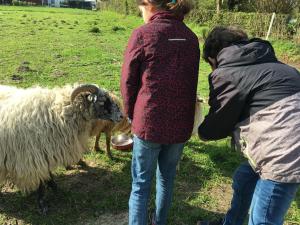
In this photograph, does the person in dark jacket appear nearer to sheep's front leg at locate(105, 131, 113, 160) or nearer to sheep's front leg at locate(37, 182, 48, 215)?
sheep's front leg at locate(37, 182, 48, 215)

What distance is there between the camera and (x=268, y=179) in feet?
9.27

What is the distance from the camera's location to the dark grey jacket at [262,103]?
106 inches

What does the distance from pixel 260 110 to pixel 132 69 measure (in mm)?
1025

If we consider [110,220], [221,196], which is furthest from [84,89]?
[221,196]

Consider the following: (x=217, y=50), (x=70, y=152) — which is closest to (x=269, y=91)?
(x=217, y=50)

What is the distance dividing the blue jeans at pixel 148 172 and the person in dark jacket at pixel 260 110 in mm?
512

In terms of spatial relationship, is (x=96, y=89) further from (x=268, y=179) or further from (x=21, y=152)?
(x=268, y=179)

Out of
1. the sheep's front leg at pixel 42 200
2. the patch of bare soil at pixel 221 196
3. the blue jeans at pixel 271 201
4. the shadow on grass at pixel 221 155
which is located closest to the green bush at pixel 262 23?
the shadow on grass at pixel 221 155

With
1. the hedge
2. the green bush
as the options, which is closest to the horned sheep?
the hedge

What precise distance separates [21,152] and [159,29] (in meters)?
2.32

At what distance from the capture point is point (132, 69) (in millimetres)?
2902

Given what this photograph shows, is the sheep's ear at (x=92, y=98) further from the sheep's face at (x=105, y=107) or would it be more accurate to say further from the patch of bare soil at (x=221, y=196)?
the patch of bare soil at (x=221, y=196)

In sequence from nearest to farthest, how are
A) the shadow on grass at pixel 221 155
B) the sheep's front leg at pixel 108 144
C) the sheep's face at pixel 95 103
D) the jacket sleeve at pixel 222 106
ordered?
1. the jacket sleeve at pixel 222 106
2. the sheep's face at pixel 95 103
3. the shadow on grass at pixel 221 155
4. the sheep's front leg at pixel 108 144

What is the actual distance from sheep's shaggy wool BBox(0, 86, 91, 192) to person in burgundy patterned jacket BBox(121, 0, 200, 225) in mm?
1485
